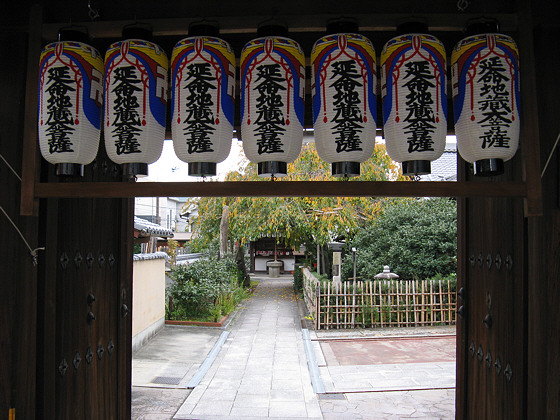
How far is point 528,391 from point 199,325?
1004 cm

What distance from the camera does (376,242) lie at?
13805 millimetres

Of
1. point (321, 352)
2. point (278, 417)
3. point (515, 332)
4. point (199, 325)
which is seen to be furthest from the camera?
point (199, 325)

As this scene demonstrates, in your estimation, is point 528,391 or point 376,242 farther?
point 376,242

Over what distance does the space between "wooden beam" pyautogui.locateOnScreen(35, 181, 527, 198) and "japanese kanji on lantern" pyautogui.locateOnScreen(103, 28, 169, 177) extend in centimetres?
12

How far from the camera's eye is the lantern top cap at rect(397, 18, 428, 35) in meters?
2.11

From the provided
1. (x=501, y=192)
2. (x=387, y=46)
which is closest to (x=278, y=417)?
(x=501, y=192)

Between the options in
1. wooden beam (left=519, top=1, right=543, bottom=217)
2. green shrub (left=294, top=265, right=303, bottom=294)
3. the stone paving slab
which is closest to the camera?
wooden beam (left=519, top=1, right=543, bottom=217)

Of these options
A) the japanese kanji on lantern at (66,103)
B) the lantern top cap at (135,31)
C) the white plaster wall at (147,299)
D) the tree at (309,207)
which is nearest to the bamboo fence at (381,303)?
the tree at (309,207)

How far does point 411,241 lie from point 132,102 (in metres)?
11.9

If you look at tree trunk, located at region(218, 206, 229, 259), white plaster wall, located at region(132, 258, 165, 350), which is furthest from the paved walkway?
tree trunk, located at region(218, 206, 229, 259)

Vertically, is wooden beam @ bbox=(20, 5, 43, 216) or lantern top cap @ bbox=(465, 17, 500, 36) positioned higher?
lantern top cap @ bbox=(465, 17, 500, 36)

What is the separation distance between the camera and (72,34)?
2.19 meters

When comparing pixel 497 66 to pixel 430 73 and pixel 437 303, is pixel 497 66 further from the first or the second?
pixel 437 303

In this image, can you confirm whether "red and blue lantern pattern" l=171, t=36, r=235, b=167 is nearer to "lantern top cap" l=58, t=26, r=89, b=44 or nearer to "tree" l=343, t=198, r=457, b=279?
"lantern top cap" l=58, t=26, r=89, b=44
